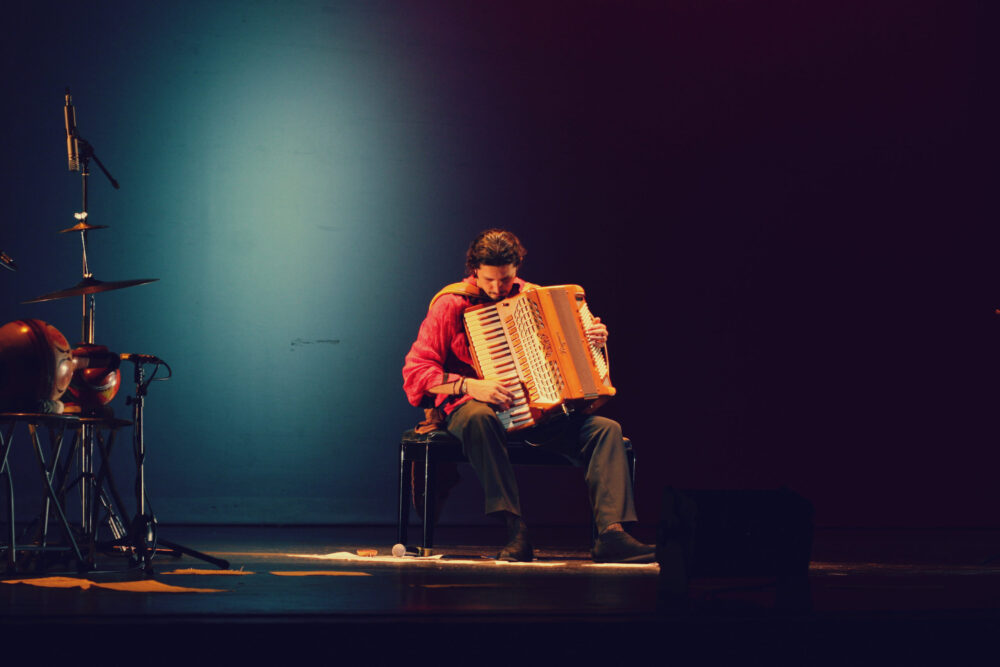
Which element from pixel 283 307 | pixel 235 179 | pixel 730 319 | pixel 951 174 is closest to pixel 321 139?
pixel 235 179

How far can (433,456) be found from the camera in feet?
12.3

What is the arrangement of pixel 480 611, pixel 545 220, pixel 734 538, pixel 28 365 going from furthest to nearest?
1. pixel 545 220
2. pixel 28 365
3. pixel 734 538
4. pixel 480 611

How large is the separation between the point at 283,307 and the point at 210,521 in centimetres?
98

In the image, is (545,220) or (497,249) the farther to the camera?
(545,220)

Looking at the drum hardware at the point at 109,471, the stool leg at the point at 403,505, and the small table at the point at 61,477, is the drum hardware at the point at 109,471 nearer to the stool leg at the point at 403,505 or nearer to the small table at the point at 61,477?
the small table at the point at 61,477

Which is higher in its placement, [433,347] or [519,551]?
[433,347]

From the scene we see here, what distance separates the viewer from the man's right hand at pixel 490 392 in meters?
3.59

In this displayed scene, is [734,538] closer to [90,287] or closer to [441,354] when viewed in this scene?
[441,354]

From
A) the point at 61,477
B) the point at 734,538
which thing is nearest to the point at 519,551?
the point at 734,538

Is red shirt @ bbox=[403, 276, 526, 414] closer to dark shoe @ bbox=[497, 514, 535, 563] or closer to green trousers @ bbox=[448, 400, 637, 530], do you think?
green trousers @ bbox=[448, 400, 637, 530]

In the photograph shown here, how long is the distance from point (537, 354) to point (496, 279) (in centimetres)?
32

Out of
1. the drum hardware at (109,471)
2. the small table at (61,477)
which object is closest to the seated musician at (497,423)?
the drum hardware at (109,471)

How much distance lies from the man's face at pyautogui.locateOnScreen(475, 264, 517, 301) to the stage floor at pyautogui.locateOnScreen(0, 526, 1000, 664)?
3.20ft

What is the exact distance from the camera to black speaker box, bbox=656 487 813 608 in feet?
8.01
